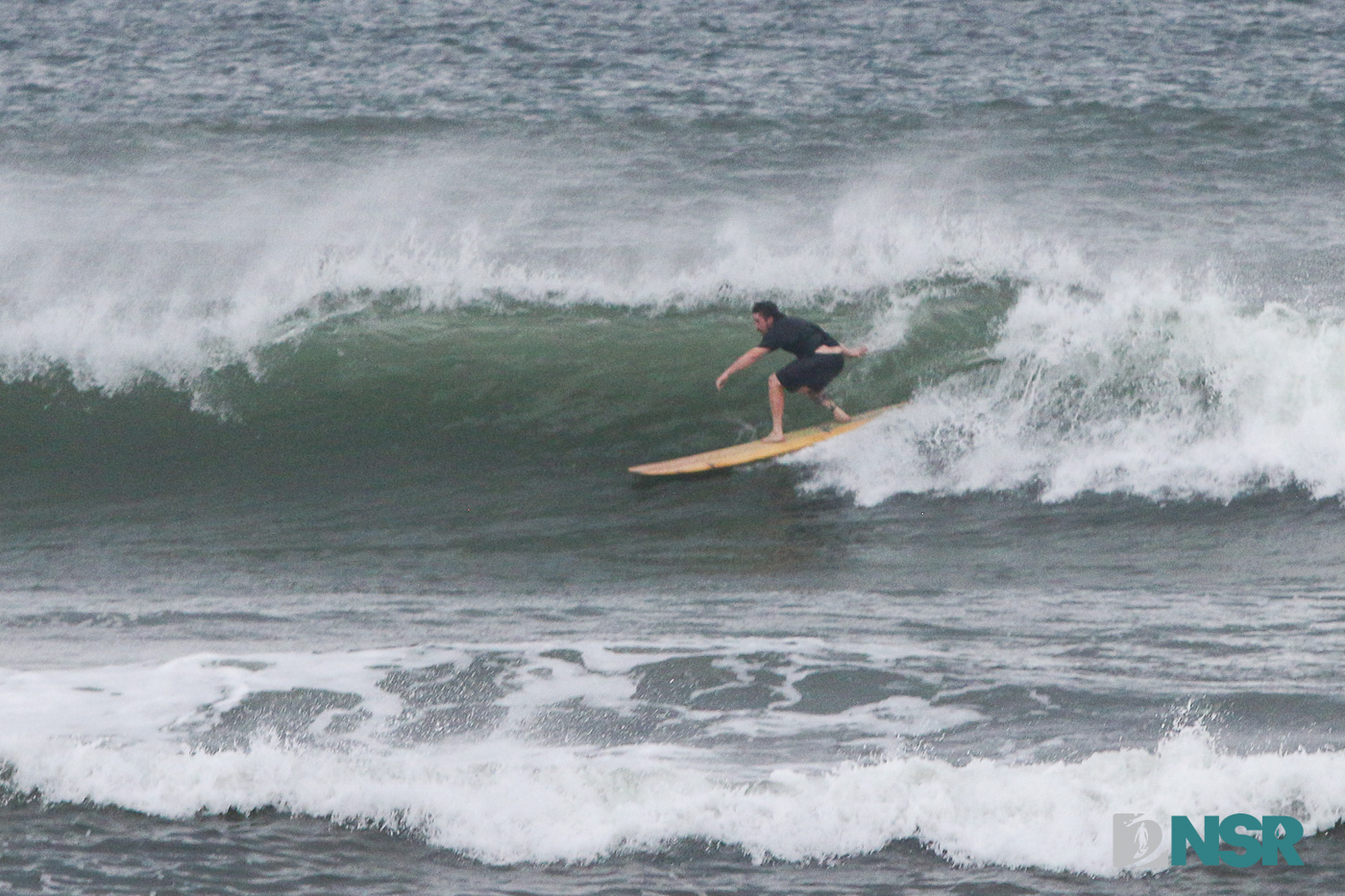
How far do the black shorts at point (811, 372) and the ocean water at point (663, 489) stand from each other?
56cm

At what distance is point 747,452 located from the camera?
11.6 metres

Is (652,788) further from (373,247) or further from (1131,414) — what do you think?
(373,247)

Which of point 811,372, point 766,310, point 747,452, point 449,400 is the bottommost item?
point 747,452

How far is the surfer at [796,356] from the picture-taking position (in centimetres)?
1112

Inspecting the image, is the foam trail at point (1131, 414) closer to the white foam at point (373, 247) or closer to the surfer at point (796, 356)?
the surfer at point (796, 356)

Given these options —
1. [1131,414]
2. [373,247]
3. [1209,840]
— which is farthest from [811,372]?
[373,247]

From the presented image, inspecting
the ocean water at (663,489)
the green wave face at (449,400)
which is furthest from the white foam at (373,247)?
the green wave face at (449,400)

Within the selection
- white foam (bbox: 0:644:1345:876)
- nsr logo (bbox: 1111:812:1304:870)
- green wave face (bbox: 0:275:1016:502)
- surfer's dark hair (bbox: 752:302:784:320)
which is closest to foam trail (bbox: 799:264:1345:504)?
green wave face (bbox: 0:275:1016:502)

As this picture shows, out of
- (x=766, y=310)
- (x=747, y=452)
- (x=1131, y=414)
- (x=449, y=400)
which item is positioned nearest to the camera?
(x=766, y=310)

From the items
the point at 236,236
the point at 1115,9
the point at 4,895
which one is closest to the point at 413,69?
the point at 236,236

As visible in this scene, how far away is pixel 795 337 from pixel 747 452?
102 centimetres

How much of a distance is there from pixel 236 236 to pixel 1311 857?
15.3 metres

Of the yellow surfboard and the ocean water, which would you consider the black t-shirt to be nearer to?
the yellow surfboard

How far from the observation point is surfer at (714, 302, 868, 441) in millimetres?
11125
